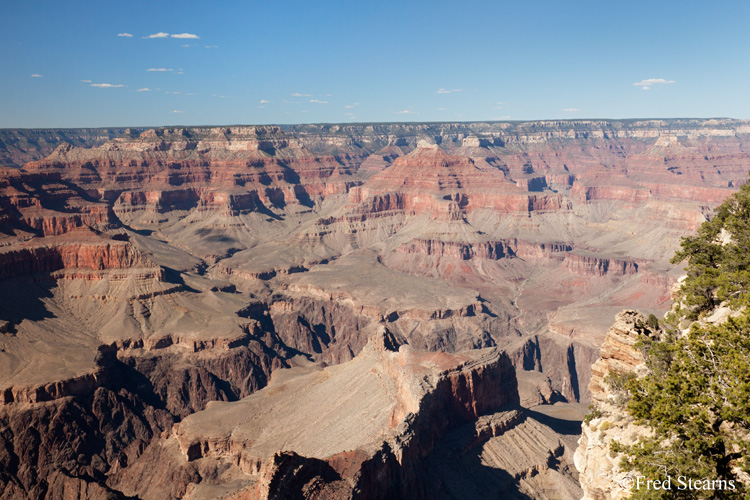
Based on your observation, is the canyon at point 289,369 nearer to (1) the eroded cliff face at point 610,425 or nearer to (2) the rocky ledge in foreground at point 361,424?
(2) the rocky ledge in foreground at point 361,424

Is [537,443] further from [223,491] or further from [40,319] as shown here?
[40,319]

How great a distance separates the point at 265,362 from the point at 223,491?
61095 mm

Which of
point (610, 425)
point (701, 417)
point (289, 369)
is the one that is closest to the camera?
point (701, 417)

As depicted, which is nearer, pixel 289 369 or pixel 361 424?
pixel 361 424

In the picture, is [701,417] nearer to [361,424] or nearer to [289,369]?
[361,424]

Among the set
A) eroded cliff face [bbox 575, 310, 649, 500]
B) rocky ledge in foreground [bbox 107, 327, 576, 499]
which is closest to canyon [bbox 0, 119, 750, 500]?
rocky ledge in foreground [bbox 107, 327, 576, 499]

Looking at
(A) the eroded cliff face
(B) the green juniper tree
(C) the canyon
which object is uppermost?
(B) the green juniper tree

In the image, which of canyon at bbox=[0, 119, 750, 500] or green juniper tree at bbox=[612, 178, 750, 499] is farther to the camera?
canyon at bbox=[0, 119, 750, 500]

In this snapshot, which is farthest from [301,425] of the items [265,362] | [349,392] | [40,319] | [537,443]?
[40,319]

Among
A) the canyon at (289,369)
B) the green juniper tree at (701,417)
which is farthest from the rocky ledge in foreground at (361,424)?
the green juniper tree at (701,417)

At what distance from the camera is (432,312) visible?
487 feet

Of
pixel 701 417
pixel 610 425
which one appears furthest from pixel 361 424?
pixel 701 417

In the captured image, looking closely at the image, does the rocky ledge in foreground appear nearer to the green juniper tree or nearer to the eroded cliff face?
the eroded cliff face

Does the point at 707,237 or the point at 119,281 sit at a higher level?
the point at 707,237
